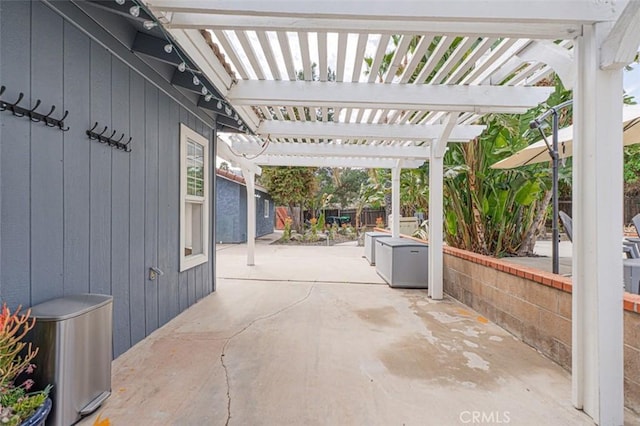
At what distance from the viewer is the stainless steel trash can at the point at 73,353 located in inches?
73.4

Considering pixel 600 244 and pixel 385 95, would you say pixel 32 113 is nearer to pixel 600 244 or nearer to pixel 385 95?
pixel 385 95

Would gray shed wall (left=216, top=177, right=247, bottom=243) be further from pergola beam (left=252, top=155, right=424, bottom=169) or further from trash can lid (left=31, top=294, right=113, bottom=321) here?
trash can lid (left=31, top=294, right=113, bottom=321)

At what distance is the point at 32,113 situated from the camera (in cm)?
208

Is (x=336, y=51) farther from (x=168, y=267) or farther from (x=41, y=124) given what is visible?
(x=168, y=267)

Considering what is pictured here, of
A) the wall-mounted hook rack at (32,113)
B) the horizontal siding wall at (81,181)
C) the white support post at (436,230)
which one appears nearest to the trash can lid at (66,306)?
the horizontal siding wall at (81,181)

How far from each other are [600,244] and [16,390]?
12.0ft

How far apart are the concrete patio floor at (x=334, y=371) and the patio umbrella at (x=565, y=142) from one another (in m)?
2.27

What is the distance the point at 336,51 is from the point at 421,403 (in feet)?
10.4

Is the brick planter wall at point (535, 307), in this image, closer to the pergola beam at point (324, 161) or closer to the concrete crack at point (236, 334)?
the concrete crack at point (236, 334)

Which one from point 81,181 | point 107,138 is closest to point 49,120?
point 81,181

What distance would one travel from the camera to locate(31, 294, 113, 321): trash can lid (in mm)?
1905

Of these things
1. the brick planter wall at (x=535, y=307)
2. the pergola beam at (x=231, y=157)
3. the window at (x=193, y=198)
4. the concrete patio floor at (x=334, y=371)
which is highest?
the pergola beam at (x=231, y=157)

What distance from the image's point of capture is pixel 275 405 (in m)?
2.29

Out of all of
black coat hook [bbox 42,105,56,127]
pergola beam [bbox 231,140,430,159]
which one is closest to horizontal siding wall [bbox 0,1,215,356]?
black coat hook [bbox 42,105,56,127]
